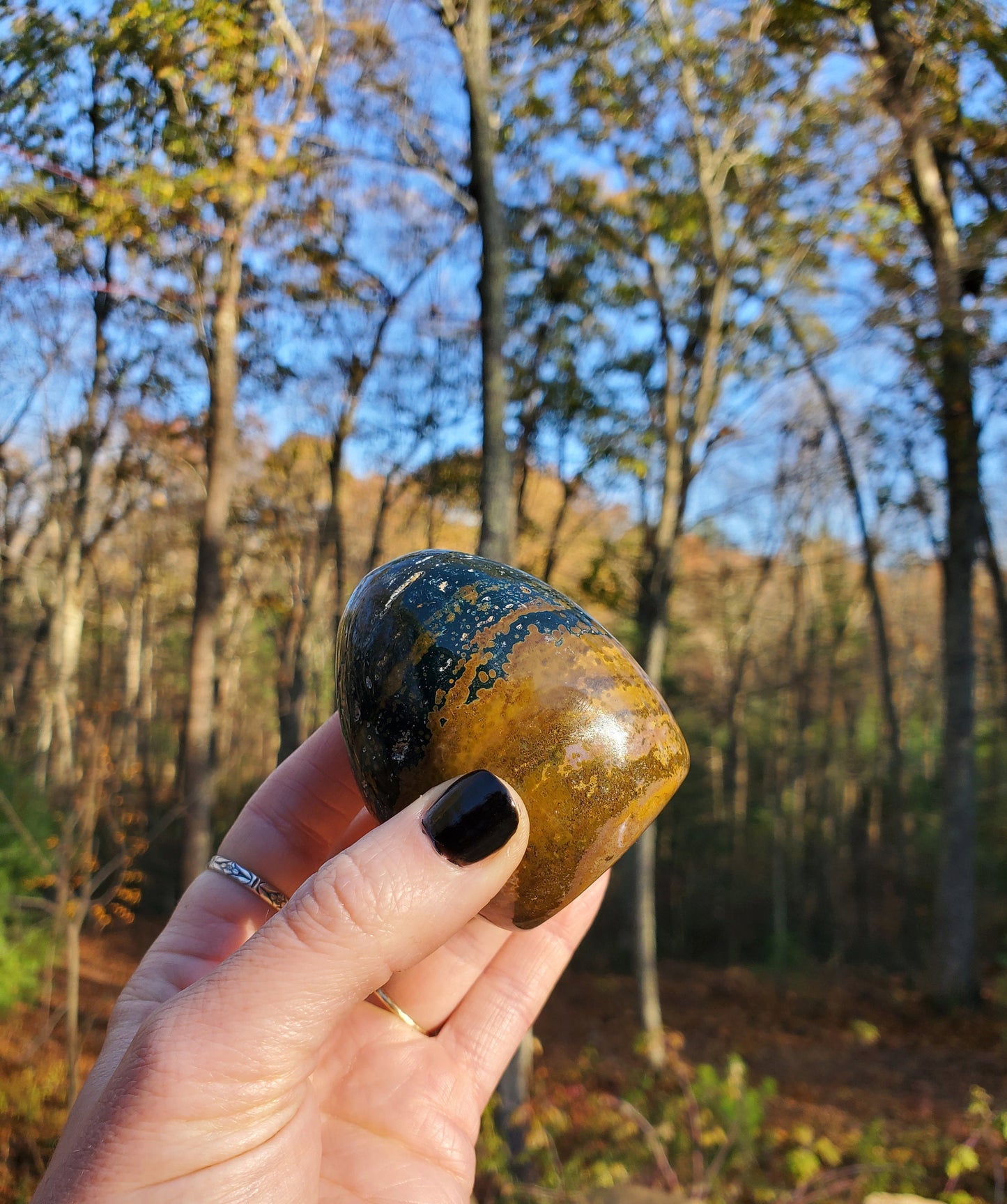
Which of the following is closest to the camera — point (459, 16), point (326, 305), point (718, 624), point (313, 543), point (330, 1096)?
point (330, 1096)

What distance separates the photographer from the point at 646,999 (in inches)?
383

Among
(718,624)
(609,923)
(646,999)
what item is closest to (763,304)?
(646,999)

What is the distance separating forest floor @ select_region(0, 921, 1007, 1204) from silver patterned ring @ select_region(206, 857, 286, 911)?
17.8 feet

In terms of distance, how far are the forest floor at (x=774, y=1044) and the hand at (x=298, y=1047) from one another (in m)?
5.43

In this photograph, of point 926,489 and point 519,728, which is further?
point 926,489

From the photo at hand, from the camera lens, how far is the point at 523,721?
1.67 meters

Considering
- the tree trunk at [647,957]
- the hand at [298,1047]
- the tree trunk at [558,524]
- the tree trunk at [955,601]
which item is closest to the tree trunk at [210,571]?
the tree trunk at [647,957]

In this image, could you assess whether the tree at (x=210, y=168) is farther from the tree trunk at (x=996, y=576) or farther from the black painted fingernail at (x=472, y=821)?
the tree trunk at (x=996, y=576)

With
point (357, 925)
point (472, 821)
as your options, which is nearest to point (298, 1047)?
point (357, 925)

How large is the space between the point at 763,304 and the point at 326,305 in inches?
260

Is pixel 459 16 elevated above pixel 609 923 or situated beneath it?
elevated above

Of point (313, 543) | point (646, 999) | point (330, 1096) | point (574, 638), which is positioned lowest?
point (646, 999)

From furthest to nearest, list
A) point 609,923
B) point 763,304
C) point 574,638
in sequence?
point 609,923, point 763,304, point 574,638

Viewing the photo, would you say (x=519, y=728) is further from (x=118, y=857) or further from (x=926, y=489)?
(x=926, y=489)
